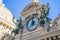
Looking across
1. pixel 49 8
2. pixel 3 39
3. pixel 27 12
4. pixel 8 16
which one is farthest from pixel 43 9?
pixel 8 16

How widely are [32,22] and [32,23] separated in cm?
9

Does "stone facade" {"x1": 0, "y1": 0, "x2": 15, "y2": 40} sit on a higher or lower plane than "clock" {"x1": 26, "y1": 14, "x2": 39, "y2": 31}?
lower

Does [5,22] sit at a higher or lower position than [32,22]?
lower

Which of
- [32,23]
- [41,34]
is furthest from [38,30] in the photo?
[32,23]

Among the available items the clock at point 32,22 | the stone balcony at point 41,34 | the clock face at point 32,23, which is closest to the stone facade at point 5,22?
the clock at point 32,22

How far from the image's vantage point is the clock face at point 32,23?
16.3 meters

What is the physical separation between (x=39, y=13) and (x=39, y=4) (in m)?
0.72

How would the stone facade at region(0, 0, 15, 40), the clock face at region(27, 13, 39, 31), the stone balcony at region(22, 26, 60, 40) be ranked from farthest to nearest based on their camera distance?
the stone facade at region(0, 0, 15, 40) < the clock face at region(27, 13, 39, 31) < the stone balcony at region(22, 26, 60, 40)

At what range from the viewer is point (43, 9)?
53.5 feet

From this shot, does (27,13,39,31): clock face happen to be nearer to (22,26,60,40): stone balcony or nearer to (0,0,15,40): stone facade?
(22,26,60,40): stone balcony

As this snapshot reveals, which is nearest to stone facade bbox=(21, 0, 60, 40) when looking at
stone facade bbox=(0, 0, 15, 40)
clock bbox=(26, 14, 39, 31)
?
clock bbox=(26, 14, 39, 31)

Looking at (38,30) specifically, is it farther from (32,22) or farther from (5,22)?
(5,22)

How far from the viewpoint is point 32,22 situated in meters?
16.7

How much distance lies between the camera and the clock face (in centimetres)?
1632
